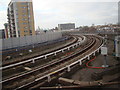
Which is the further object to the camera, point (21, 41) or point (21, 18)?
point (21, 18)

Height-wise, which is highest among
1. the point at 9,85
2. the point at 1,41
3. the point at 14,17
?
the point at 14,17

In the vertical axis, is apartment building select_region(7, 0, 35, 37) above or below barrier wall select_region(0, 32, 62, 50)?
above

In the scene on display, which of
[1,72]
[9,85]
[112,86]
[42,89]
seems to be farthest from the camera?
[1,72]

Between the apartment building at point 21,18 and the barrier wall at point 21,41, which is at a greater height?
the apartment building at point 21,18

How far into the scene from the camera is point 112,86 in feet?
17.5

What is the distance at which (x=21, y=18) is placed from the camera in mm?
39438

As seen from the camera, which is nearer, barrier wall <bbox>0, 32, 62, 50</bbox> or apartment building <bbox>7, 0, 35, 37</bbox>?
barrier wall <bbox>0, 32, 62, 50</bbox>

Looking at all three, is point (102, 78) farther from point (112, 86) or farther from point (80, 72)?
point (80, 72)

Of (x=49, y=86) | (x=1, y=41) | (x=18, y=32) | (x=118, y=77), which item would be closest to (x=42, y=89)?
(x=49, y=86)

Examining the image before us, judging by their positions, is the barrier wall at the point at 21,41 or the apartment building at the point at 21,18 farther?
the apartment building at the point at 21,18

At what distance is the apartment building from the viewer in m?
39.1

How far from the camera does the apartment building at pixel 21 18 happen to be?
3906 centimetres

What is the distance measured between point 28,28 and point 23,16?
4.61 metres

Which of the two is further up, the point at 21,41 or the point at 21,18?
the point at 21,18
